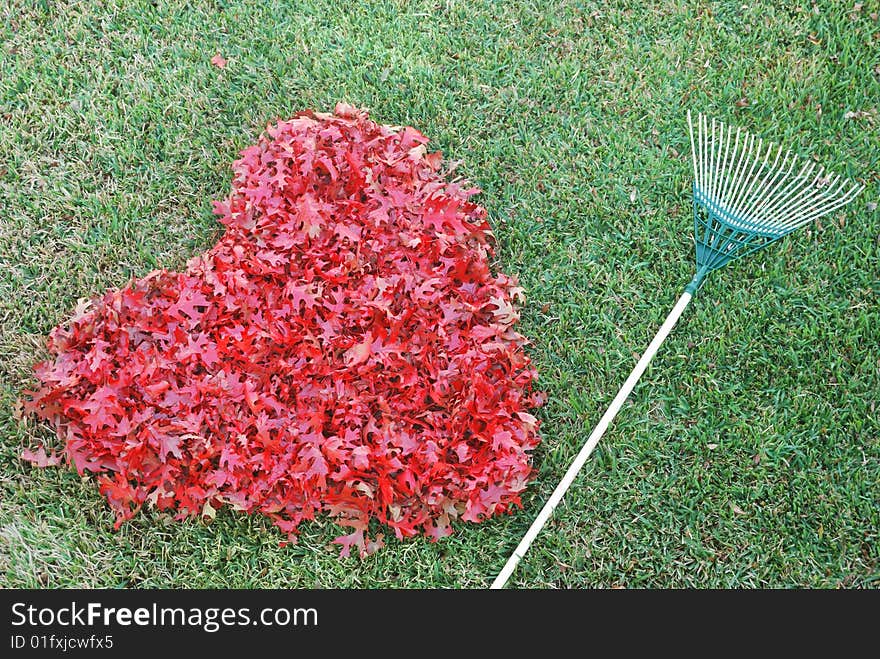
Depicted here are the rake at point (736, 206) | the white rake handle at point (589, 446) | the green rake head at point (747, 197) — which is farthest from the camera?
the green rake head at point (747, 197)

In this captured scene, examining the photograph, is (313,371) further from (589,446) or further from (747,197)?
(747,197)

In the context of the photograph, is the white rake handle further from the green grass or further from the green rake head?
the green rake head

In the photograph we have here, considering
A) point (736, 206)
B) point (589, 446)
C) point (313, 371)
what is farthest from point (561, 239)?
point (313, 371)

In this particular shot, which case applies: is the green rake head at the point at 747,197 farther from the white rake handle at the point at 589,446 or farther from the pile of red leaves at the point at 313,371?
the pile of red leaves at the point at 313,371

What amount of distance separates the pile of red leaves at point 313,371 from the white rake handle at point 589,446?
15cm

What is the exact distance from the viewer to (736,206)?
333 cm

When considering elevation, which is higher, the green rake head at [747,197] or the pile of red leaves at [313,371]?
the green rake head at [747,197]

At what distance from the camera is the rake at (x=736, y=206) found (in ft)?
10.1

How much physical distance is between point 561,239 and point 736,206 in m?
0.82

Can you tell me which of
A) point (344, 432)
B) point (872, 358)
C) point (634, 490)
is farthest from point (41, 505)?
point (872, 358)

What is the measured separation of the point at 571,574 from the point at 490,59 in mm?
2717

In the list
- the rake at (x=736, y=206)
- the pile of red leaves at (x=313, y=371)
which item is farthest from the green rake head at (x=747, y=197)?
the pile of red leaves at (x=313, y=371)

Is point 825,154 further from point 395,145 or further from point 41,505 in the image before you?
point 41,505

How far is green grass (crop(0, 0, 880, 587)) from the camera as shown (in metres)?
2.90
